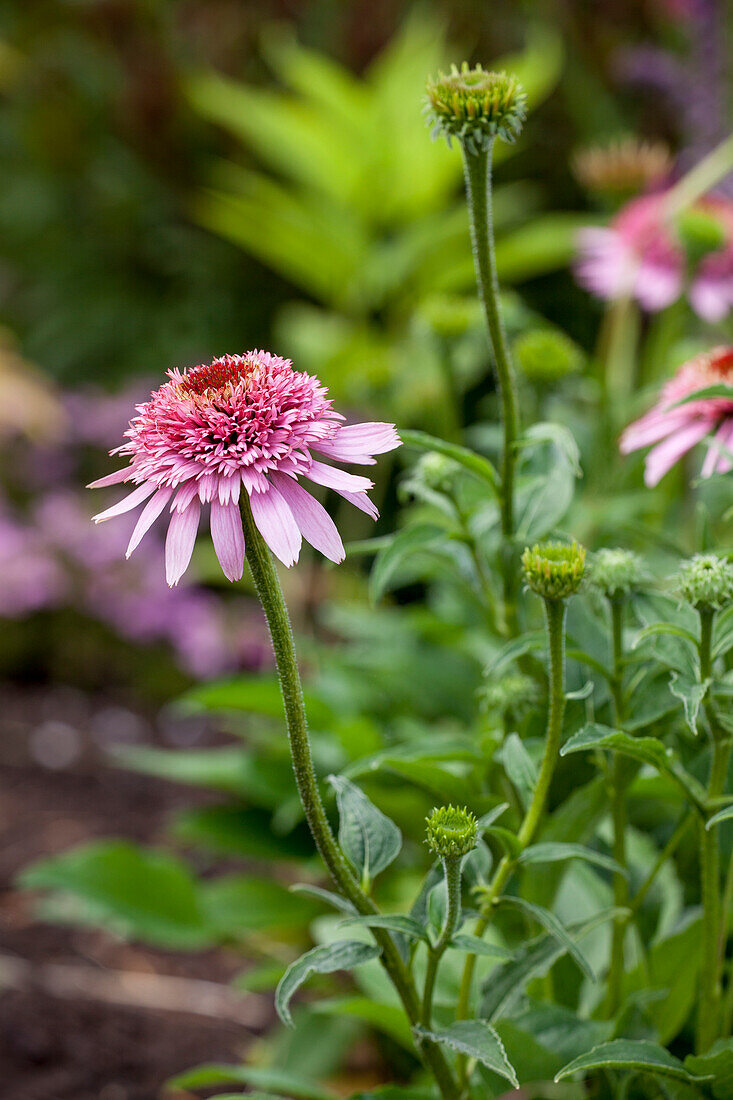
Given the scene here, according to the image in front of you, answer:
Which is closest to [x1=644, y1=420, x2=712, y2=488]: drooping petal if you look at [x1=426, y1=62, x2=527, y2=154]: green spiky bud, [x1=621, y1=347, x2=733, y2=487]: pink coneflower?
[x1=621, y1=347, x2=733, y2=487]: pink coneflower

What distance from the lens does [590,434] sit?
100cm

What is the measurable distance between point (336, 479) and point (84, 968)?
3.63 ft

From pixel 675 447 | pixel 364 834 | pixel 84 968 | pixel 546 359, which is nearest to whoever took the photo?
pixel 364 834

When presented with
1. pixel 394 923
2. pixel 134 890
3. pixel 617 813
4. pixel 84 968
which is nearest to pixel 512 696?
pixel 617 813

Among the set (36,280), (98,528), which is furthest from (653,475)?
(36,280)

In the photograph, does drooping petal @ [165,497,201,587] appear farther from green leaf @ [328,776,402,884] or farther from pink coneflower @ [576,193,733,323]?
Answer: pink coneflower @ [576,193,733,323]

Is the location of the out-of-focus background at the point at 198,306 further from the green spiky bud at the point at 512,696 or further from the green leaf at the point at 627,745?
the green leaf at the point at 627,745

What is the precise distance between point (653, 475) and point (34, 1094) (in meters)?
0.84

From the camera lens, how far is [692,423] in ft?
2.18

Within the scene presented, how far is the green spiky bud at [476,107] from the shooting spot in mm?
500

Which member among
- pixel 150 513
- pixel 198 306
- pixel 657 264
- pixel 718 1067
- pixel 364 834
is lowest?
pixel 718 1067

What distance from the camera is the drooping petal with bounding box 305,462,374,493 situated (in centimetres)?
44

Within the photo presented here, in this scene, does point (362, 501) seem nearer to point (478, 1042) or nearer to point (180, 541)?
point (180, 541)

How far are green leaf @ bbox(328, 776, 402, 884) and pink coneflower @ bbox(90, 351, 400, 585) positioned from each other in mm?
157
